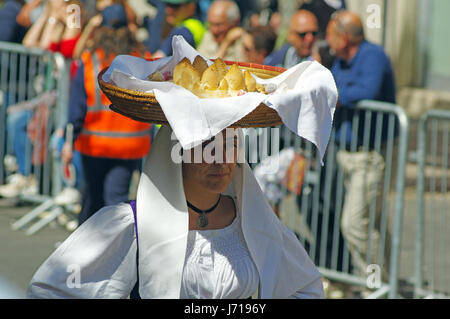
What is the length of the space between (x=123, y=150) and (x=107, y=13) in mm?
1262

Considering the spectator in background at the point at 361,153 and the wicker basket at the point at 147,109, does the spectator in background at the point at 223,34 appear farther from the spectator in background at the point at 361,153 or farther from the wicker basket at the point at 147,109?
the wicker basket at the point at 147,109

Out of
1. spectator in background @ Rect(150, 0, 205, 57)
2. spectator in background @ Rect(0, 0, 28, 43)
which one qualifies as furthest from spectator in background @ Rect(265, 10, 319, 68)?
spectator in background @ Rect(0, 0, 28, 43)

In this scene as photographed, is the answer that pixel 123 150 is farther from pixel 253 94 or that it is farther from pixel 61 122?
pixel 253 94

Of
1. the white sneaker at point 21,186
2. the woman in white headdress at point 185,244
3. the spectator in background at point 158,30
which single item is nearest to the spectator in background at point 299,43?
the spectator in background at point 158,30

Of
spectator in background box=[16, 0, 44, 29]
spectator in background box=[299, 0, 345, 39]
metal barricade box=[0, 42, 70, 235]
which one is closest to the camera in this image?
metal barricade box=[0, 42, 70, 235]

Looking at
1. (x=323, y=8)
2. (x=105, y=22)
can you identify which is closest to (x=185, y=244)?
(x=105, y=22)

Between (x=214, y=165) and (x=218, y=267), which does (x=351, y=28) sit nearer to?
(x=214, y=165)

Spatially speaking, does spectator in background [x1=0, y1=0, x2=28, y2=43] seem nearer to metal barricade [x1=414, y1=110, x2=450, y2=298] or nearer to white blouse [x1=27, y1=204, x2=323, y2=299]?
metal barricade [x1=414, y1=110, x2=450, y2=298]

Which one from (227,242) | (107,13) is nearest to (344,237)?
(107,13)

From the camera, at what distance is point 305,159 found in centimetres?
678

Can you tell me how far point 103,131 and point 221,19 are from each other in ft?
7.75

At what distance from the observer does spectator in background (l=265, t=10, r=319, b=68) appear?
7277 millimetres

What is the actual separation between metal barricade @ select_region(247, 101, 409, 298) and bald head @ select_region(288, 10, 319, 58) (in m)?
0.80

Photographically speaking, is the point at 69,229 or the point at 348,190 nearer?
the point at 348,190
